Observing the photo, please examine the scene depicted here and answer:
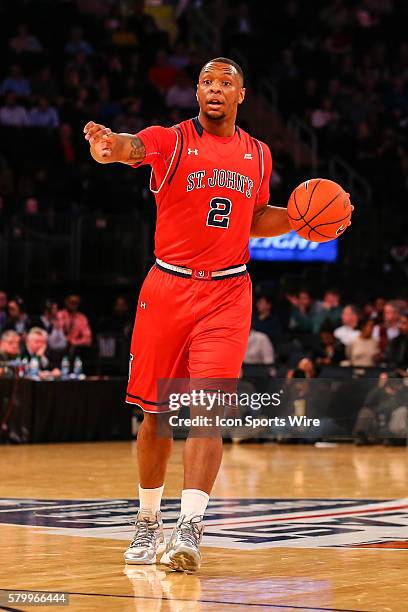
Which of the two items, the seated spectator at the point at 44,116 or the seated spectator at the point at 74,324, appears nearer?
the seated spectator at the point at 74,324

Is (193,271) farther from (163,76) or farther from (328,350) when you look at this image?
(163,76)

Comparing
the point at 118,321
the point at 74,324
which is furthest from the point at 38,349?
the point at 118,321

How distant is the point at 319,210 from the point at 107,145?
1336 millimetres

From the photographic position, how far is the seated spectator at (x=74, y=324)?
18609 millimetres

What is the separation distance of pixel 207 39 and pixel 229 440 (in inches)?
503

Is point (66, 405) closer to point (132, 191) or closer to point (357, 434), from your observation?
point (357, 434)

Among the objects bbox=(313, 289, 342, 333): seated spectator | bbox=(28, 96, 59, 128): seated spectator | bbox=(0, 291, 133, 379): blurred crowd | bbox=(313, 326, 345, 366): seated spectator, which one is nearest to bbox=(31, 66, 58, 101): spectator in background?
bbox=(28, 96, 59, 128): seated spectator

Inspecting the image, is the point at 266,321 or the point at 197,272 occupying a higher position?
the point at 266,321

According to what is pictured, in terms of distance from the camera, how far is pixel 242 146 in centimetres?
694

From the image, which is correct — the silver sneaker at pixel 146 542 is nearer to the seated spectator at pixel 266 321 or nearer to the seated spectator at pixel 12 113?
the seated spectator at pixel 266 321

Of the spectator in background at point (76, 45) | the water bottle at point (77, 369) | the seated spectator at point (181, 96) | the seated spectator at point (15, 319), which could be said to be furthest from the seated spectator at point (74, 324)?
the spectator in background at point (76, 45)

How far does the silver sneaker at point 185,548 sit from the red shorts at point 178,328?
64cm

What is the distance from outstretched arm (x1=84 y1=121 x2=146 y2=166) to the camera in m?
6.19

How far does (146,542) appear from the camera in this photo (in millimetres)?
6656
